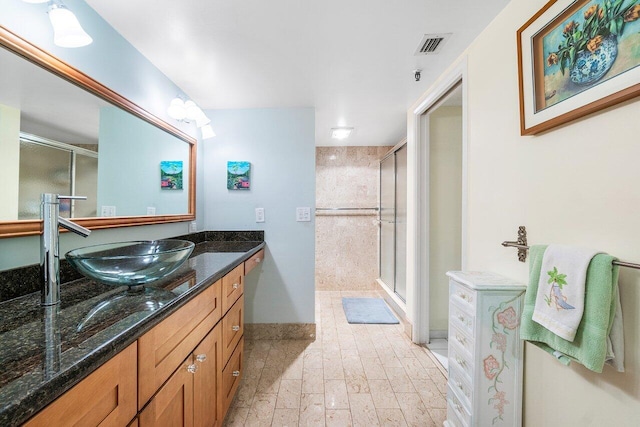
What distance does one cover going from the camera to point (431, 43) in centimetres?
147

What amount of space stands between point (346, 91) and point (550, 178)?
152 centimetres

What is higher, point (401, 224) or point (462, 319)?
point (401, 224)

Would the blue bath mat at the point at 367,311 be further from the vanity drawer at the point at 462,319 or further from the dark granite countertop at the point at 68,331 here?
the dark granite countertop at the point at 68,331

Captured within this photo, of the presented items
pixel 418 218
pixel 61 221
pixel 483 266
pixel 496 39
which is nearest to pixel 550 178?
pixel 483 266

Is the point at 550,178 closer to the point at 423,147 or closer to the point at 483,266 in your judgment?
the point at 483,266

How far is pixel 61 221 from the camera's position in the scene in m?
0.87

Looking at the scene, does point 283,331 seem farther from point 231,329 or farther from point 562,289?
point 562,289

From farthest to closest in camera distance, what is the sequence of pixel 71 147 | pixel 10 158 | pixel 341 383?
pixel 341 383 < pixel 71 147 < pixel 10 158

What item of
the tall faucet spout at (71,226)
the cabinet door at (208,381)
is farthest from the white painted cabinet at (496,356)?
the tall faucet spout at (71,226)

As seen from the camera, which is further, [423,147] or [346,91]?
[423,147]

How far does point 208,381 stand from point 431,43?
213cm

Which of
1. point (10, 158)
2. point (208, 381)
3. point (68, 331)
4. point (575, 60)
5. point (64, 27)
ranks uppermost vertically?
point (64, 27)

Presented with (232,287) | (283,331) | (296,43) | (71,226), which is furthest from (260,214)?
(71,226)

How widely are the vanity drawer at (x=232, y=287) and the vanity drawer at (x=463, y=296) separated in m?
1.23
